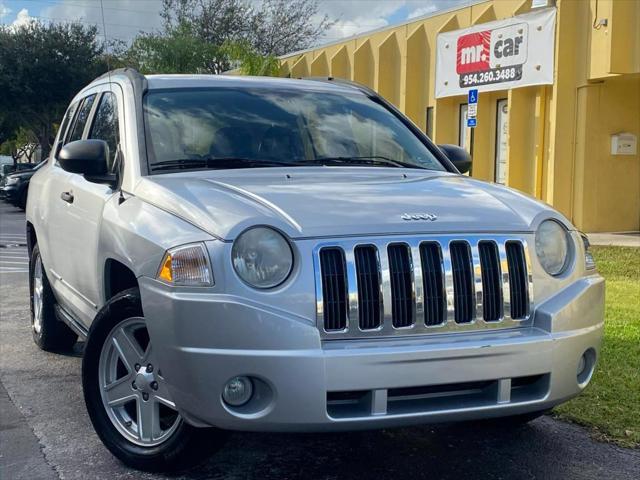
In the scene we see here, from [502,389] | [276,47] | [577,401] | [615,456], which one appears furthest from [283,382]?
[276,47]

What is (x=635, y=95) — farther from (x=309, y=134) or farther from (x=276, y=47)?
(x=276, y=47)

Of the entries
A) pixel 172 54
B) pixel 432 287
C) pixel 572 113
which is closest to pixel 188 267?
pixel 432 287

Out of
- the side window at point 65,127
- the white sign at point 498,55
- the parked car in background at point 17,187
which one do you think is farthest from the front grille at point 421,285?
the parked car in background at point 17,187

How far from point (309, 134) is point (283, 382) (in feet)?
6.52

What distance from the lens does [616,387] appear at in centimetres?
514

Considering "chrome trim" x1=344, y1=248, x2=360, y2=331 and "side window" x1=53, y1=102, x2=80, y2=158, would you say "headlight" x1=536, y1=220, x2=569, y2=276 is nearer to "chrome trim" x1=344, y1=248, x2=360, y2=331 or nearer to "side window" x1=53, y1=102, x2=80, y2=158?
"chrome trim" x1=344, y1=248, x2=360, y2=331

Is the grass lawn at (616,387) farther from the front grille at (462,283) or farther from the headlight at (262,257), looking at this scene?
the headlight at (262,257)

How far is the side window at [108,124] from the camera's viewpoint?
470 centimetres

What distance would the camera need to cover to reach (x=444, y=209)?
11.6 ft

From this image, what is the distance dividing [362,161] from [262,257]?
1.56 metres

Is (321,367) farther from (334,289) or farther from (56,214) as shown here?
(56,214)

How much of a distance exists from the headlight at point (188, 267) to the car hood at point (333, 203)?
0.10 meters

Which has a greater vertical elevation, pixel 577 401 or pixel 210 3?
pixel 210 3

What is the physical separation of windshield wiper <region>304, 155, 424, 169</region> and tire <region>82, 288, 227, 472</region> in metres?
1.35
